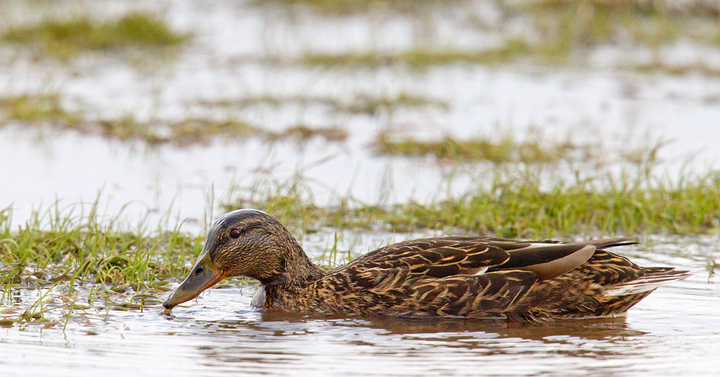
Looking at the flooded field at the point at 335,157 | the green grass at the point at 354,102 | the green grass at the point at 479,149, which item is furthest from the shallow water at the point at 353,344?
the green grass at the point at 354,102

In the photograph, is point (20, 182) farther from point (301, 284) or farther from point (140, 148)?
point (301, 284)

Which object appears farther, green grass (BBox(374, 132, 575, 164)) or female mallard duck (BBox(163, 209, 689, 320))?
green grass (BBox(374, 132, 575, 164))

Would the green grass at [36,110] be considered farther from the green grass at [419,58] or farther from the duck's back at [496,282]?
the duck's back at [496,282]

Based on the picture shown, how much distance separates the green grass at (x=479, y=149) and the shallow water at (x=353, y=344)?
13.1 ft

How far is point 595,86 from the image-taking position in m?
14.8

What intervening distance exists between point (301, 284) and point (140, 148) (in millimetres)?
5031

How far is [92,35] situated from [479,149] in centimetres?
790

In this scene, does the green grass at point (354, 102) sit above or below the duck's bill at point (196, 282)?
above

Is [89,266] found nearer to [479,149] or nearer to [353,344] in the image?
[353,344]

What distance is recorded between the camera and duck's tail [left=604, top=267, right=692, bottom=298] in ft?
20.3

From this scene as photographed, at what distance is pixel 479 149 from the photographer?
10789mm

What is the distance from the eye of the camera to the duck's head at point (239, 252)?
20.8ft

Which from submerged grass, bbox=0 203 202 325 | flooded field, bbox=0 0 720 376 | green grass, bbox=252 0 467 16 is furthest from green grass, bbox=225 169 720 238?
green grass, bbox=252 0 467 16

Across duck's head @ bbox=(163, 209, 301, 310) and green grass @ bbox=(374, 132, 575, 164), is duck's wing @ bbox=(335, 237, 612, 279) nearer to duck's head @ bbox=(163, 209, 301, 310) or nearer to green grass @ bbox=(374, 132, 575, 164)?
duck's head @ bbox=(163, 209, 301, 310)
